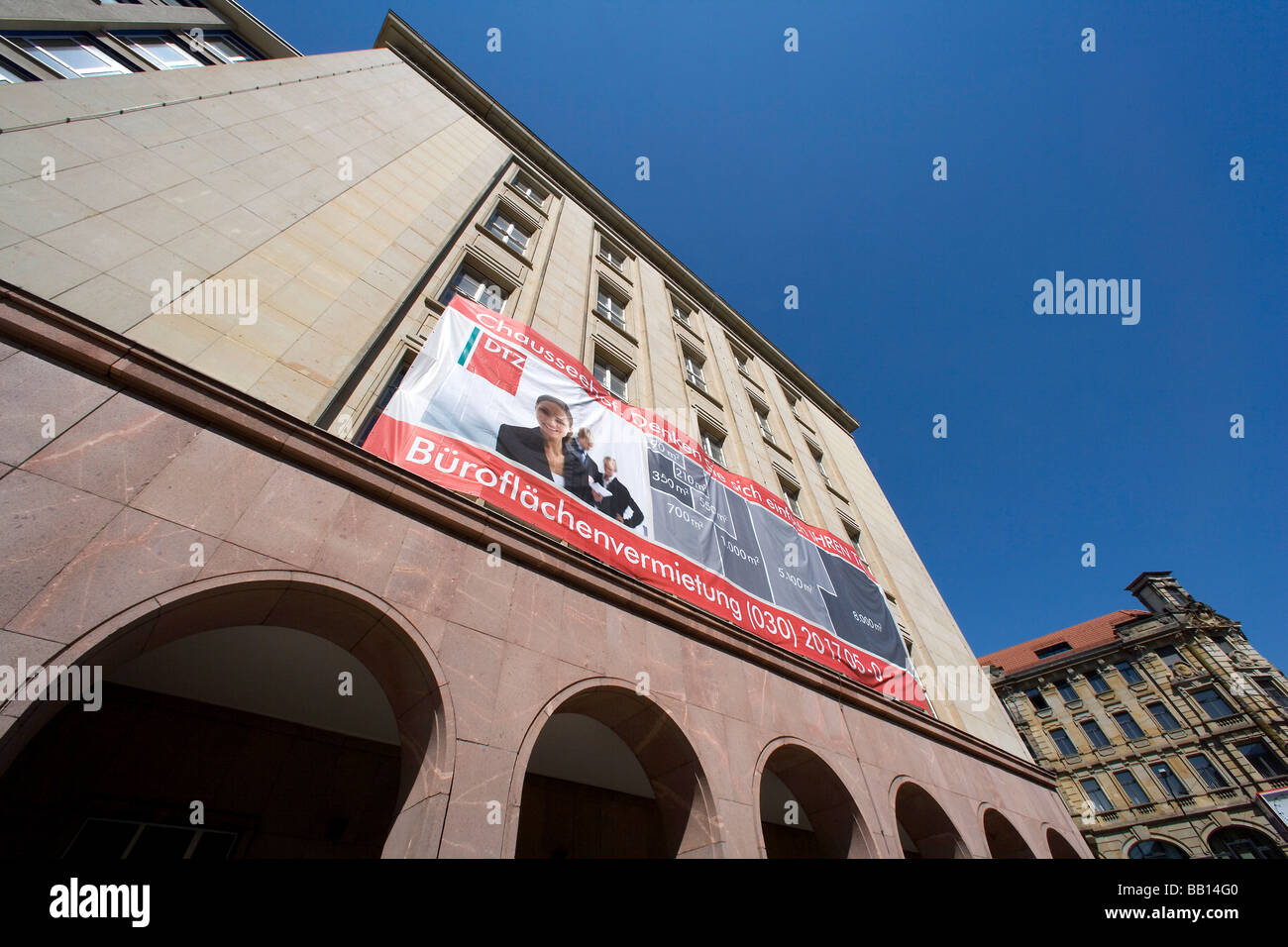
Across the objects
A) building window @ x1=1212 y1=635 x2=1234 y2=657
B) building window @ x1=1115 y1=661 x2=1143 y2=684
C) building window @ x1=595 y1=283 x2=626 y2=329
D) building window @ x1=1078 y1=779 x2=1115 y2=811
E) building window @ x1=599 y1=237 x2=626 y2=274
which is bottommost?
building window @ x1=1078 y1=779 x2=1115 y2=811

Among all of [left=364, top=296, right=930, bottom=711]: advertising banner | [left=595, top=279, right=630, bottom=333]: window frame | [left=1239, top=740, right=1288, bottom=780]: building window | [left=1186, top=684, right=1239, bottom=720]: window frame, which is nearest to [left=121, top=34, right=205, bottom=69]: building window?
[left=595, top=279, right=630, bottom=333]: window frame

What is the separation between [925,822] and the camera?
361 inches

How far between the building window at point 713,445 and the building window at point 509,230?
6856mm

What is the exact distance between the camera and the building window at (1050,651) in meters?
42.1

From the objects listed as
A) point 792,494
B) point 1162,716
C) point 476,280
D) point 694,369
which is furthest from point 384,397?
point 1162,716

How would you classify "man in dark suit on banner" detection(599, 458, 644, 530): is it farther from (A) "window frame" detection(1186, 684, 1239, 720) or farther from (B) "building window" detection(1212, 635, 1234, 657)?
(B) "building window" detection(1212, 635, 1234, 657)

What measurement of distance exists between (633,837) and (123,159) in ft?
39.1

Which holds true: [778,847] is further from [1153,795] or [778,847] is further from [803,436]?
[1153,795]

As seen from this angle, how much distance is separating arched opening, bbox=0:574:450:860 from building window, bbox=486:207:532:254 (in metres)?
10.8

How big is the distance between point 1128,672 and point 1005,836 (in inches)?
1532

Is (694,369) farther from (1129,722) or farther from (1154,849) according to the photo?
(1129,722)

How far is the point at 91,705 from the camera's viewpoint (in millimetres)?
3895

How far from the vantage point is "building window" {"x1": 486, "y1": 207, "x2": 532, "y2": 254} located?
13.4 metres

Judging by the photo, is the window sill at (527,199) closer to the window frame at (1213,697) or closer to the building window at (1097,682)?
the building window at (1097,682)
